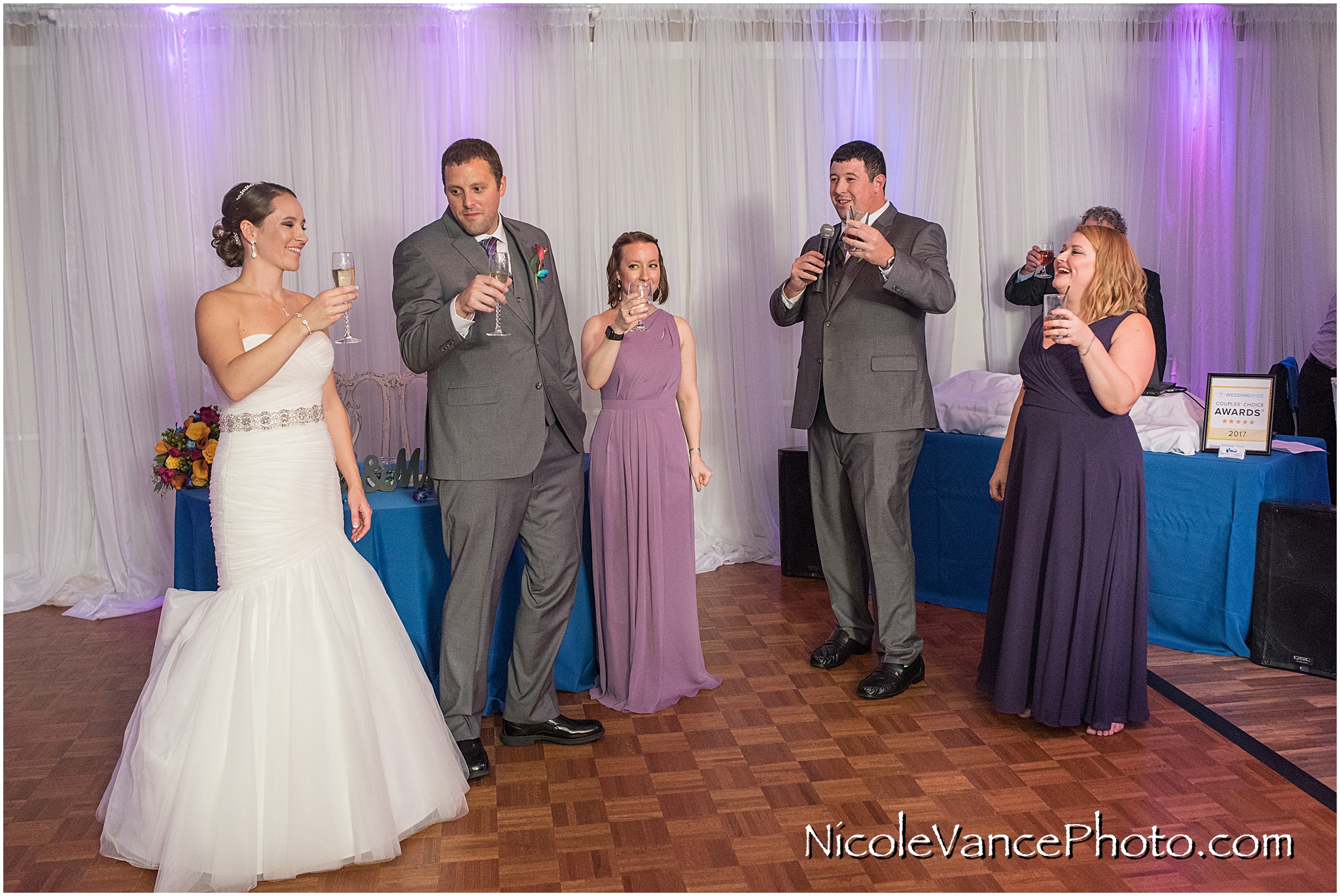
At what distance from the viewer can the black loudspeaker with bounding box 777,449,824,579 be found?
17.3 feet

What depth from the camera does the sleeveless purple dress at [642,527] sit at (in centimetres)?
354

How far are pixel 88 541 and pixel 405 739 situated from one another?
351 cm

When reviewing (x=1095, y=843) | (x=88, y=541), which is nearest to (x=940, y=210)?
(x=1095, y=843)

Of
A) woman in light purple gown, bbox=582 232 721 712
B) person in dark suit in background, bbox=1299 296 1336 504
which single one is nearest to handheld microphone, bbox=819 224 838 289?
woman in light purple gown, bbox=582 232 721 712

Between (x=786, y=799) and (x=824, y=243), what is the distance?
190 centimetres

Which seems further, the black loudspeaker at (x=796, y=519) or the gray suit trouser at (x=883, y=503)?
the black loudspeaker at (x=796, y=519)

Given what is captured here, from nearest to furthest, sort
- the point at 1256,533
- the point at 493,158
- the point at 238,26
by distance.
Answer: the point at 493,158 < the point at 1256,533 < the point at 238,26

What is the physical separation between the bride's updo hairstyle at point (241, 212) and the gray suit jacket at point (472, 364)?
14.9 inches

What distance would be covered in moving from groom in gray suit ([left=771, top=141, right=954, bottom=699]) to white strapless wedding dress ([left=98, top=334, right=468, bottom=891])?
1669 millimetres

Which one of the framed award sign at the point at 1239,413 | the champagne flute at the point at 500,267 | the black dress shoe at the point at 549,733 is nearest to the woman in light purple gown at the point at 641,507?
the black dress shoe at the point at 549,733

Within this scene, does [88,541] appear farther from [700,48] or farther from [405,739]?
[700,48]

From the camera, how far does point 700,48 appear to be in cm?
554

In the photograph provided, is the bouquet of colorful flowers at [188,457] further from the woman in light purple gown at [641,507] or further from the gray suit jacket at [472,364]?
the woman in light purple gown at [641,507]

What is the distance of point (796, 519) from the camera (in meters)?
5.30
